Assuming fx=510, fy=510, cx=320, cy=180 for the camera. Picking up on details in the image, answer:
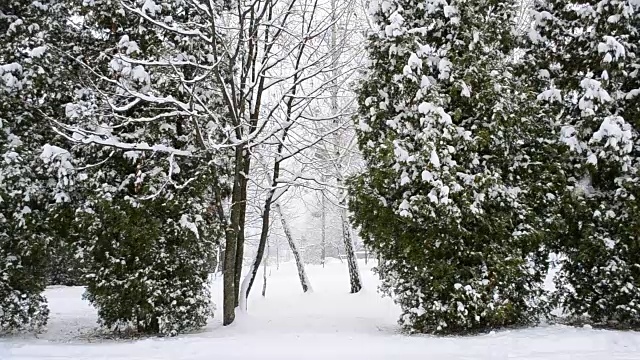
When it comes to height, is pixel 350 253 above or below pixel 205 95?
below

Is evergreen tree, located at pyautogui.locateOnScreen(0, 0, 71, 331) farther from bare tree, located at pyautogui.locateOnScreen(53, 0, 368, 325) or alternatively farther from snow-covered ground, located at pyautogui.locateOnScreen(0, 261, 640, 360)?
snow-covered ground, located at pyautogui.locateOnScreen(0, 261, 640, 360)

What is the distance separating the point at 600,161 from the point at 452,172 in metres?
2.19

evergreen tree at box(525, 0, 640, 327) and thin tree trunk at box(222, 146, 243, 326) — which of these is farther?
thin tree trunk at box(222, 146, 243, 326)

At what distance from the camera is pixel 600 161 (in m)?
7.15

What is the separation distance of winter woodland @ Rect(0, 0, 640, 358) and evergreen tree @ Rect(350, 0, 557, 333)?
0.10 feet

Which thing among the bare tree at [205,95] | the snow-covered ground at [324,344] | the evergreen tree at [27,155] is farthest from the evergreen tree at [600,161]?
the evergreen tree at [27,155]

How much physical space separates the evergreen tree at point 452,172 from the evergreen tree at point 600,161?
0.42 m

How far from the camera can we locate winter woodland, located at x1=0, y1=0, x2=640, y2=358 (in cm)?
695

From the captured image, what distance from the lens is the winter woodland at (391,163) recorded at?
6.95 meters

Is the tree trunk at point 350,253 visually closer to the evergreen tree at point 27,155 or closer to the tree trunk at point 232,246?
the tree trunk at point 232,246

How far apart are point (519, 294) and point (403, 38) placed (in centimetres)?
400

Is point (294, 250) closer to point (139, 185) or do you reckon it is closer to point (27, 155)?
point (139, 185)

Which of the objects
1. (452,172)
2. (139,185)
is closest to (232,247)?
(139,185)

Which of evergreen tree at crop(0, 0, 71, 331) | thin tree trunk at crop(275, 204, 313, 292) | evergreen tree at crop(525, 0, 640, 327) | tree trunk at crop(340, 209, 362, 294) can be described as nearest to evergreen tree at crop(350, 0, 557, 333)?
evergreen tree at crop(525, 0, 640, 327)
